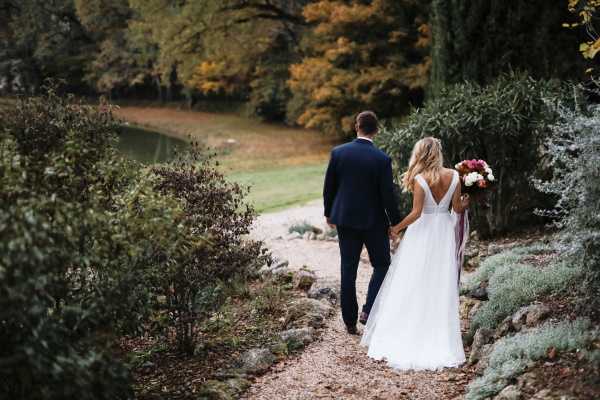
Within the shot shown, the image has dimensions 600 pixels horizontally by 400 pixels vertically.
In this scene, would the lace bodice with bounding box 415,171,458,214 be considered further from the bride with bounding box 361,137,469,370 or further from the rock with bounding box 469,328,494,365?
the rock with bounding box 469,328,494,365

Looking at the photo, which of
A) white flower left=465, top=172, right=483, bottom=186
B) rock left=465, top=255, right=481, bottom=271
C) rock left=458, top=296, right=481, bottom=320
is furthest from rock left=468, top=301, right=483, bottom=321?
rock left=465, top=255, right=481, bottom=271

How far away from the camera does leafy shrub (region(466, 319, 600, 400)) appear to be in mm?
4359

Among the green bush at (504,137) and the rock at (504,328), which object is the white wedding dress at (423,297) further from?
the green bush at (504,137)

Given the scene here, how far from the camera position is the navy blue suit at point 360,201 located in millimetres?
5684

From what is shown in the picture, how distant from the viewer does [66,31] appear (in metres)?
42.8

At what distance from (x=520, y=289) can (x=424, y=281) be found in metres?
0.83

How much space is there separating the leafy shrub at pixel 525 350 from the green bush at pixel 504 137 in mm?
4242

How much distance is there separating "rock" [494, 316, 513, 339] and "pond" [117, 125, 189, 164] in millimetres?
22440

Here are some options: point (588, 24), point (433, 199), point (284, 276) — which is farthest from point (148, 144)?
point (433, 199)

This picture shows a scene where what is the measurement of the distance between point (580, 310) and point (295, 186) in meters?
13.7

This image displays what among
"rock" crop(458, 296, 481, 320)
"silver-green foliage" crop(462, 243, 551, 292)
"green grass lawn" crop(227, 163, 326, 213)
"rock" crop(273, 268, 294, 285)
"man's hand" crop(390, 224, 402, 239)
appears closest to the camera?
"man's hand" crop(390, 224, 402, 239)

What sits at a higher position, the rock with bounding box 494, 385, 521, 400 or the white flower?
the white flower

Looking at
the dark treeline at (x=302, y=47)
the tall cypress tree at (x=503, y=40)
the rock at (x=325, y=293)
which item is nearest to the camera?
the rock at (x=325, y=293)

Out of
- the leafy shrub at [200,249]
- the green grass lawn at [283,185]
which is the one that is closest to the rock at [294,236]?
the green grass lawn at [283,185]
